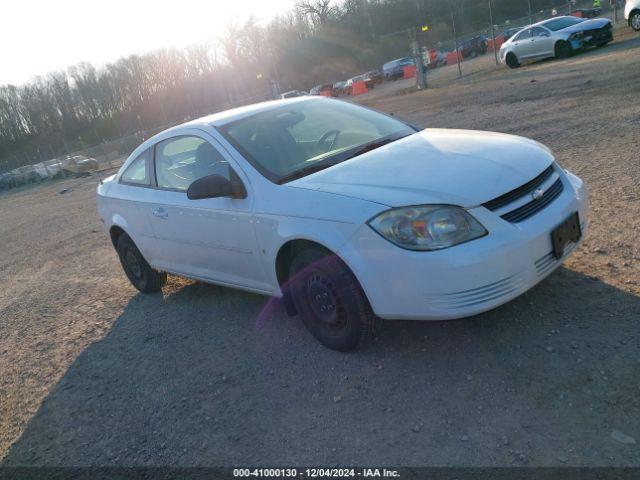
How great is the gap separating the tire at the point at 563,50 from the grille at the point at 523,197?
62.5ft

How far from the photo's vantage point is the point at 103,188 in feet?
19.1

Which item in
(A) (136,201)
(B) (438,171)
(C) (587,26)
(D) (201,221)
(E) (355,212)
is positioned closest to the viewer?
(E) (355,212)

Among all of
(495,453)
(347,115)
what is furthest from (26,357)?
(495,453)

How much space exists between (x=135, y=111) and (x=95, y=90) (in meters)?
7.06

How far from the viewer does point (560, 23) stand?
2041cm

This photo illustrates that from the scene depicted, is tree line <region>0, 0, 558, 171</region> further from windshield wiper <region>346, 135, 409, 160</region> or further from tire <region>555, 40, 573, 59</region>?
windshield wiper <region>346, 135, 409, 160</region>

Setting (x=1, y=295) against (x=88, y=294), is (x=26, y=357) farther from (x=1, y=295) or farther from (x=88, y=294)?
(x=1, y=295)

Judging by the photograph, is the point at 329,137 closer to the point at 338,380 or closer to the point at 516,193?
the point at 516,193

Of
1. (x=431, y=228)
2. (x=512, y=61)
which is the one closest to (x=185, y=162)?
(x=431, y=228)

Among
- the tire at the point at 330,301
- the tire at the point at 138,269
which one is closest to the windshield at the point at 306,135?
the tire at the point at 330,301

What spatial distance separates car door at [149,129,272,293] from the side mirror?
0.05 metres

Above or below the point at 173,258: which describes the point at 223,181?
above

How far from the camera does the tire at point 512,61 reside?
853 inches

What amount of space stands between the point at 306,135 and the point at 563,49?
→ 749 inches
